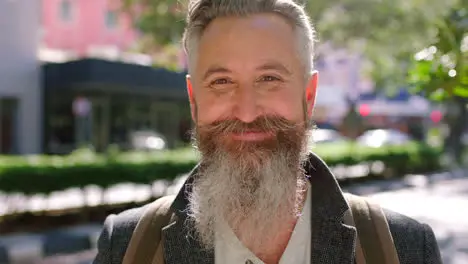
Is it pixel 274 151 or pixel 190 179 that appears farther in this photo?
pixel 190 179

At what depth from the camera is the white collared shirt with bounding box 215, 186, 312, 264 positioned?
1.39 m

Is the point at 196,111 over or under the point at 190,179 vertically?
over

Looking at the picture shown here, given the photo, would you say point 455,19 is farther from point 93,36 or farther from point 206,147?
point 93,36

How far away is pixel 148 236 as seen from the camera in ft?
4.59

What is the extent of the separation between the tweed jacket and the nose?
28 cm

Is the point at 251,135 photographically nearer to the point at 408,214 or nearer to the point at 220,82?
the point at 220,82

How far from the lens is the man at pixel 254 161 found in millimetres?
1368

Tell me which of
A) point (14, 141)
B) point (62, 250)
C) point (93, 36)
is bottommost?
point (62, 250)

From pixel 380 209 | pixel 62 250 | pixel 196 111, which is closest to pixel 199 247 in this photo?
pixel 196 111

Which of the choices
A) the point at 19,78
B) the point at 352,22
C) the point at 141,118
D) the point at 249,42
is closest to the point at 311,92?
the point at 249,42

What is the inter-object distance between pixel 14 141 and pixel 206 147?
1888cm

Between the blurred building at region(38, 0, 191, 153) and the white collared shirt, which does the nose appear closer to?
the white collared shirt

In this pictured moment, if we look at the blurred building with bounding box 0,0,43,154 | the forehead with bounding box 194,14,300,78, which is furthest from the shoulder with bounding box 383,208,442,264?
the blurred building with bounding box 0,0,43,154

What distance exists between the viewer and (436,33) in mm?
1847
